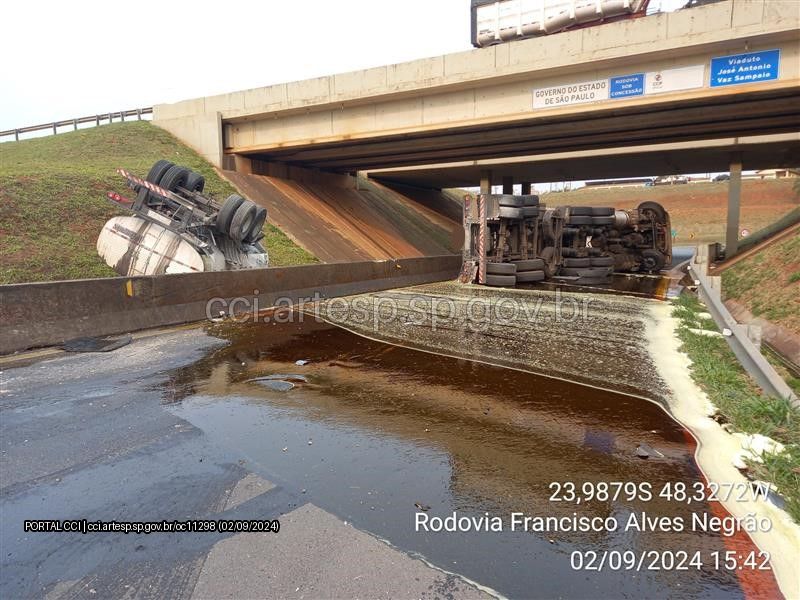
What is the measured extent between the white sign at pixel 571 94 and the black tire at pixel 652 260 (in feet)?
27.1

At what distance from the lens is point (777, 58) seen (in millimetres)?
12469

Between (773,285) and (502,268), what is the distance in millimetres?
6754

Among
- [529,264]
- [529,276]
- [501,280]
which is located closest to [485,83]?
[529,264]

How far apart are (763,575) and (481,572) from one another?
1.44 metres

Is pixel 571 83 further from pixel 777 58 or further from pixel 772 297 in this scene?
pixel 772 297

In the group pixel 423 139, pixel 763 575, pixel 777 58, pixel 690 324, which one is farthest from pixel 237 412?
pixel 423 139

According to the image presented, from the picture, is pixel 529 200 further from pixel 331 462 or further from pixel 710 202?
pixel 710 202

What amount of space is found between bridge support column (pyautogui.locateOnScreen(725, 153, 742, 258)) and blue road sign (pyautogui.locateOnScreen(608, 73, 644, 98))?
413 inches

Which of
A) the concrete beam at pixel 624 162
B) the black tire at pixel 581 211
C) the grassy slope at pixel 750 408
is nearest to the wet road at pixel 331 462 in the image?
the grassy slope at pixel 750 408

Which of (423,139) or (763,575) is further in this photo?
(423,139)

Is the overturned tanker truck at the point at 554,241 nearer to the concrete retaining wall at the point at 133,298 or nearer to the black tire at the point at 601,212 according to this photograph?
the black tire at the point at 601,212

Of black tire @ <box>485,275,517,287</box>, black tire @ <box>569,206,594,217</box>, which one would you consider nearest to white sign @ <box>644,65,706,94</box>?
black tire @ <box>569,206,594,217</box>

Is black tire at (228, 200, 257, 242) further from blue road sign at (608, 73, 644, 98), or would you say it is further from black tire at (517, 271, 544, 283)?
blue road sign at (608, 73, 644, 98)

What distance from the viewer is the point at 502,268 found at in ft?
48.6
